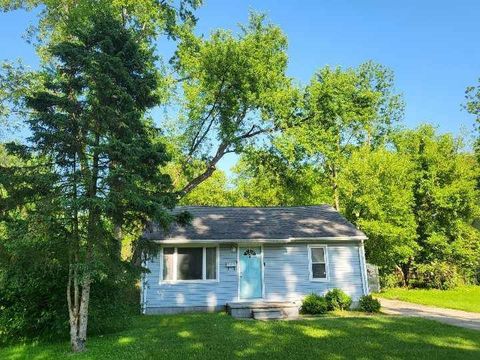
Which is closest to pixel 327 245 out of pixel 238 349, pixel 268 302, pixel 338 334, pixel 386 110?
pixel 268 302

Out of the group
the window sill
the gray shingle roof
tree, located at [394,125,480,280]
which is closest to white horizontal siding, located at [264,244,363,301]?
the gray shingle roof

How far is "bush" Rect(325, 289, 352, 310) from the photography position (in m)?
15.2

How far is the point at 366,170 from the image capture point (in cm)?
2247

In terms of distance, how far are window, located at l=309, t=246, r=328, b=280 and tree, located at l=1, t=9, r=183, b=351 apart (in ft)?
29.5

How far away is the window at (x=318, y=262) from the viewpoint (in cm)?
1627

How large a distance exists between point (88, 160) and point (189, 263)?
26.3ft

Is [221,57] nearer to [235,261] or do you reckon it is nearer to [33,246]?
[235,261]

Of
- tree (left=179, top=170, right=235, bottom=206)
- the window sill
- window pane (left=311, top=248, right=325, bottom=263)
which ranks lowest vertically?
the window sill

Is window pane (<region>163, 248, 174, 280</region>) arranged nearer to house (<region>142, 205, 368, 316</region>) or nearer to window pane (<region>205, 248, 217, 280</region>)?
house (<region>142, 205, 368, 316</region>)

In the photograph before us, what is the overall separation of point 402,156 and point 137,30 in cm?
1807

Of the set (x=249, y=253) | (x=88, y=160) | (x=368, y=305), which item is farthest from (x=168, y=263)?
(x=368, y=305)

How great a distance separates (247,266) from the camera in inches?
638

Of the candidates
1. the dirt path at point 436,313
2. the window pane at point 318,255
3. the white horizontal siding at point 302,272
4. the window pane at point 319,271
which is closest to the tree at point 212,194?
the white horizontal siding at point 302,272


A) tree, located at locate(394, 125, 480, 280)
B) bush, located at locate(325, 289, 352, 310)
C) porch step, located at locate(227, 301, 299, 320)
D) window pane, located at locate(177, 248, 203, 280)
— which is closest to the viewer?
porch step, located at locate(227, 301, 299, 320)
